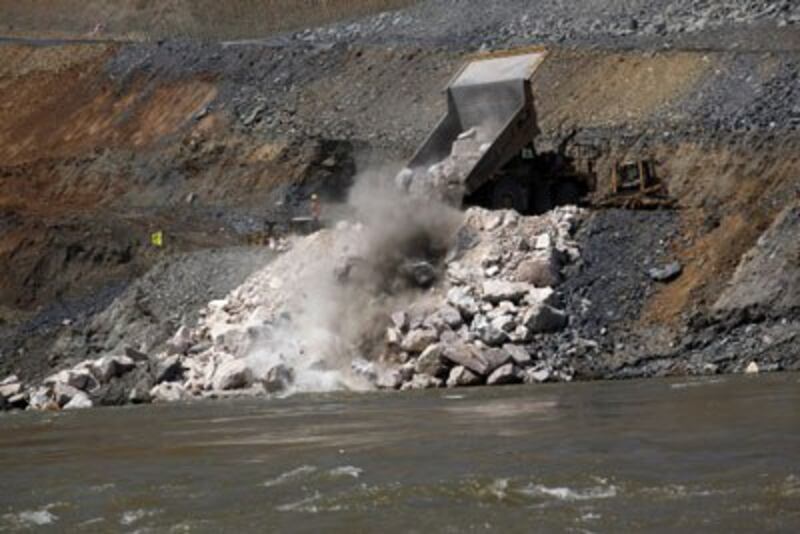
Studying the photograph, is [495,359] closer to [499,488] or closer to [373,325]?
[373,325]

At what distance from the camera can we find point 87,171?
43844mm

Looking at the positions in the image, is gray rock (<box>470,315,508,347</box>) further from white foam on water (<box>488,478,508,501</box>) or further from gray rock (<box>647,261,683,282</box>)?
white foam on water (<box>488,478,508,501</box>)

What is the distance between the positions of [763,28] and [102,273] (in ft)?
58.7

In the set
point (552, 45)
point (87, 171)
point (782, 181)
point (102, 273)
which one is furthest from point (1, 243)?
point (782, 181)

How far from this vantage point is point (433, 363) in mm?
24094

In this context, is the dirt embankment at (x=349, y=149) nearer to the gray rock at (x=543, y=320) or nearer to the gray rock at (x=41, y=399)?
the gray rock at (x=543, y=320)

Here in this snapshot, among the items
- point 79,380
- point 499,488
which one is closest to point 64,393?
point 79,380

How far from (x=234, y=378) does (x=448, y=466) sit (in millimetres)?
11712

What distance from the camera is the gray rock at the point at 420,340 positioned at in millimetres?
24781

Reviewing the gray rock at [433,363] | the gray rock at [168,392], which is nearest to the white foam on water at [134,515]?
the gray rock at [433,363]

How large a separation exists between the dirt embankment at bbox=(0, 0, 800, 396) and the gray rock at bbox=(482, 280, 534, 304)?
778 mm

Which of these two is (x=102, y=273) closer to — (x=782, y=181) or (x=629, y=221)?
(x=629, y=221)

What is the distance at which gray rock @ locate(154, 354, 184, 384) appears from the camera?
26828mm

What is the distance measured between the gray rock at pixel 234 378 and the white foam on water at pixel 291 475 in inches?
422
